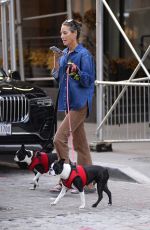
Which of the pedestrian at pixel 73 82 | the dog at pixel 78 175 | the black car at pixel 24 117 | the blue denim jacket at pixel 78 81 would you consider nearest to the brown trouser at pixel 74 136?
the pedestrian at pixel 73 82

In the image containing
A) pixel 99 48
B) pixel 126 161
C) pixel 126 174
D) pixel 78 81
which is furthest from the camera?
pixel 99 48

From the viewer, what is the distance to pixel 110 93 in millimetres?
11211

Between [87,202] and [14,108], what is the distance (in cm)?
228

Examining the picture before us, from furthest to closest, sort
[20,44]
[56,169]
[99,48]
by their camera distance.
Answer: [20,44]
[99,48]
[56,169]

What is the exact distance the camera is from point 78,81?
791cm

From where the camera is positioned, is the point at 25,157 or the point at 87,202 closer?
the point at 87,202

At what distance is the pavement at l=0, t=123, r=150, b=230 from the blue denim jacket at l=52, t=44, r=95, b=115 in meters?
1.10

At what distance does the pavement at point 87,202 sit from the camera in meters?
6.77

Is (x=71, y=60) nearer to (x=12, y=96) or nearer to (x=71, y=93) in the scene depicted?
(x=71, y=93)

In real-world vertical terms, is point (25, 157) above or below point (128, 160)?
above

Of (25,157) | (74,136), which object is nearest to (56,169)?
(25,157)

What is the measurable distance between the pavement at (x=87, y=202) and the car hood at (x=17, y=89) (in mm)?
1161

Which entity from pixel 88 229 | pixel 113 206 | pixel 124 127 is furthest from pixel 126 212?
pixel 124 127

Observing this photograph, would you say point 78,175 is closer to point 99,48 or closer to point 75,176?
point 75,176
